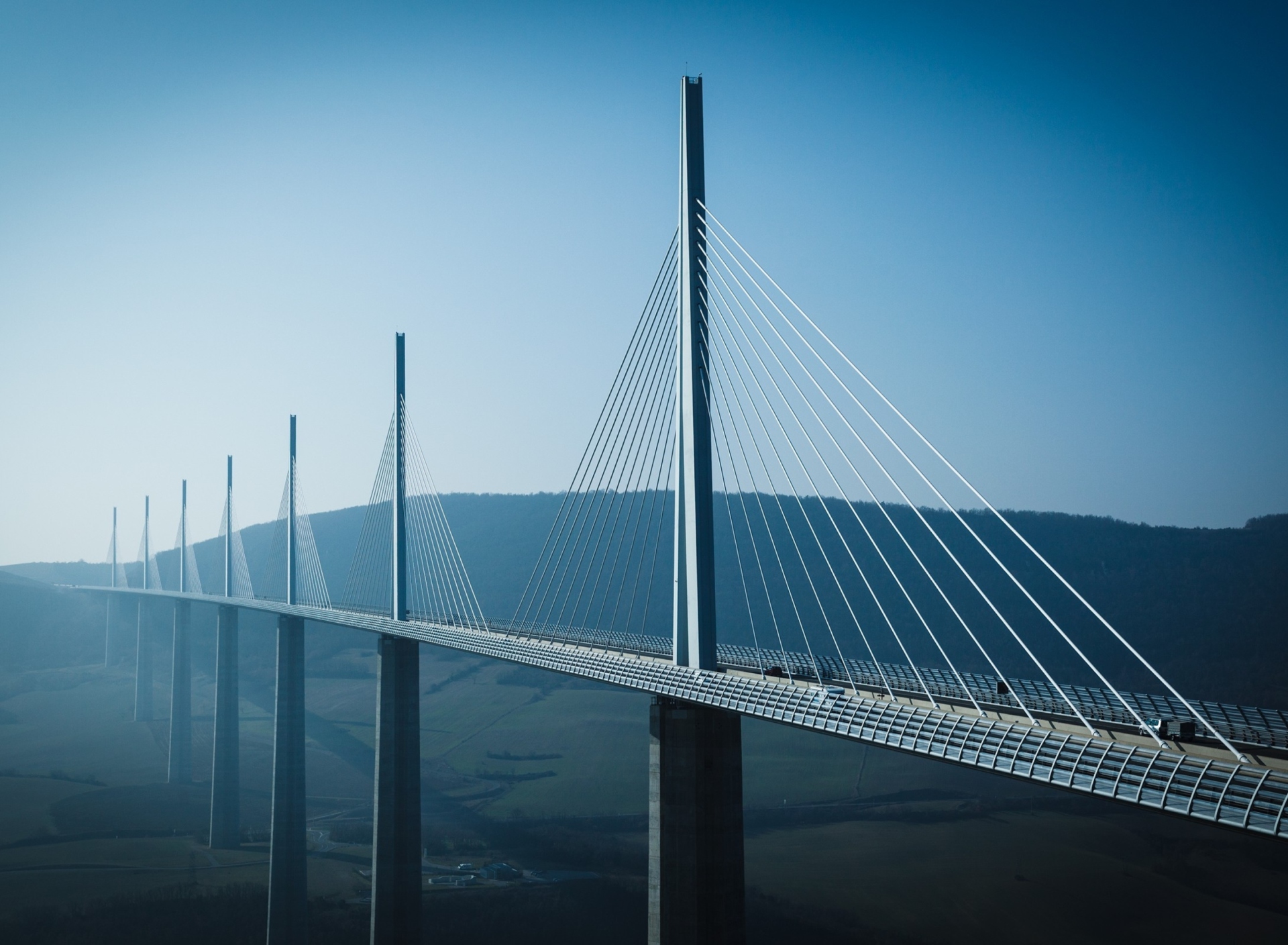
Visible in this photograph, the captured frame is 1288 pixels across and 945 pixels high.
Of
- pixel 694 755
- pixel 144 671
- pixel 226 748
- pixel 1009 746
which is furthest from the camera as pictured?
pixel 144 671

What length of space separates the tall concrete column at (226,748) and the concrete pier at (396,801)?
2017cm

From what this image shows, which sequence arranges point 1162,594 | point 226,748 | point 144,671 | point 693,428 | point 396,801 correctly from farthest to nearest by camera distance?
point 144,671 → point 1162,594 → point 226,748 → point 396,801 → point 693,428

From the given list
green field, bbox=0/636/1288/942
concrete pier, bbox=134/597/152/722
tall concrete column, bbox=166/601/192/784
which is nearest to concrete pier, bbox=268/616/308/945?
green field, bbox=0/636/1288/942

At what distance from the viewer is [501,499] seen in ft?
394

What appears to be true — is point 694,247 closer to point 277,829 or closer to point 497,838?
point 277,829

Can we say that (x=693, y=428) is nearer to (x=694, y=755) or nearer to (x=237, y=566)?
(x=694, y=755)

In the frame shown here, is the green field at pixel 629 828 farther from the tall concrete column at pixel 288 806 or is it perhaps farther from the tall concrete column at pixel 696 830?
the tall concrete column at pixel 696 830

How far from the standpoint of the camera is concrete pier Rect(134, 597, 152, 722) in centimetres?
7544

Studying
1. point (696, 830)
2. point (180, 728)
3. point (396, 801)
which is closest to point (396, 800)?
point (396, 801)

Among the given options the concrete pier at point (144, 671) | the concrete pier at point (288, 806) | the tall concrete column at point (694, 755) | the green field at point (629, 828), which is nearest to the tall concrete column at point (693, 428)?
A: the tall concrete column at point (694, 755)

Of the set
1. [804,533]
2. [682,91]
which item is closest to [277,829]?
[682,91]

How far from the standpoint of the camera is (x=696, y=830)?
1594 cm

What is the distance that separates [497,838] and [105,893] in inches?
683

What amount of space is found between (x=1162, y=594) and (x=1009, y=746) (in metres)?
65.0
